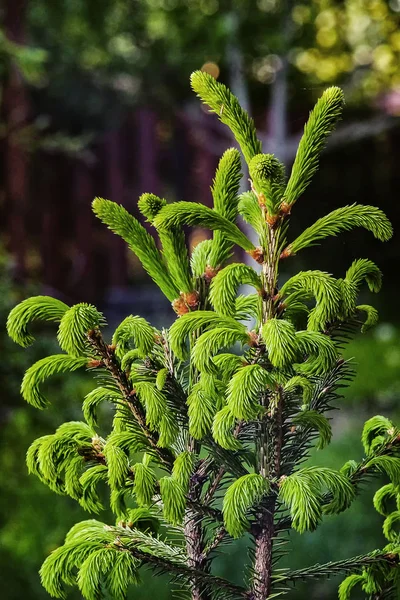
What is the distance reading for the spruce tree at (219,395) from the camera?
665mm

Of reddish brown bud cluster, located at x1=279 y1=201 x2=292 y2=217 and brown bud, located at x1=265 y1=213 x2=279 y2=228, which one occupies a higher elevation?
reddish brown bud cluster, located at x1=279 y1=201 x2=292 y2=217

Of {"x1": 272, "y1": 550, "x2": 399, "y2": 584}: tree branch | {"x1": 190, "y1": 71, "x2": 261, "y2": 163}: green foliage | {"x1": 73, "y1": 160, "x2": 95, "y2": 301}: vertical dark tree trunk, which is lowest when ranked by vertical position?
{"x1": 272, "y1": 550, "x2": 399, "y2": 584}: tree branch

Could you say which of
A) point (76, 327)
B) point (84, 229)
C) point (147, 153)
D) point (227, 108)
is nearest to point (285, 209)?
point (227, 108)

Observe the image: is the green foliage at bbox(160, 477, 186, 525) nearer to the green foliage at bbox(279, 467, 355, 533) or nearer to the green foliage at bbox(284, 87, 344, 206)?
the green foliage at bbox(279, 467, 355, 533)

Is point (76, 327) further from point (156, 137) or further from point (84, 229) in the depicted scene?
point (156, 137)

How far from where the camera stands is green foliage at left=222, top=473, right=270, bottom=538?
650mm

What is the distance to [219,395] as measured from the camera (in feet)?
2.35

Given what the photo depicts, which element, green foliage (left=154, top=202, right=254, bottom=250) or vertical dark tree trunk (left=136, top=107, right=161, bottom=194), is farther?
vertical dark tree trunk (left=136, top=107, right=161, bottom=194)

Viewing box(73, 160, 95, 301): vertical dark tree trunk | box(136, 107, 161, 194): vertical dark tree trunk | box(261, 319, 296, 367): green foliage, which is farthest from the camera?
box(136, 107, 161, 194): vertical dark tree trunk

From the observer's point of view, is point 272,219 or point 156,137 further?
point 156,137

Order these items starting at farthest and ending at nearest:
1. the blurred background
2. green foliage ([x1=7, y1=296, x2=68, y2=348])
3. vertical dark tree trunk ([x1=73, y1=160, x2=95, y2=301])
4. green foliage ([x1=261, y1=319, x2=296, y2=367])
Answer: vertical dark tree trunk ([x1=73, y1=160, x2=95, y2=301]), the blurred background, green foliage ([x1=7, y1=296, x2=68, y2=348]), green foliage ([x1=261, y1=319, x2=296, y2=367])

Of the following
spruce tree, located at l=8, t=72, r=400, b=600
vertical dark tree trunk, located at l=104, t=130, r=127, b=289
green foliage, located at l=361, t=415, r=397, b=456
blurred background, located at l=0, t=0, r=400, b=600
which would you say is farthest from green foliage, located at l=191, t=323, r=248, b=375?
vertical dark tree trunk, located at l=104, t=130, r=127, b=289

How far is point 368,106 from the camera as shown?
8375mm

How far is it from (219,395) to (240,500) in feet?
0.35
